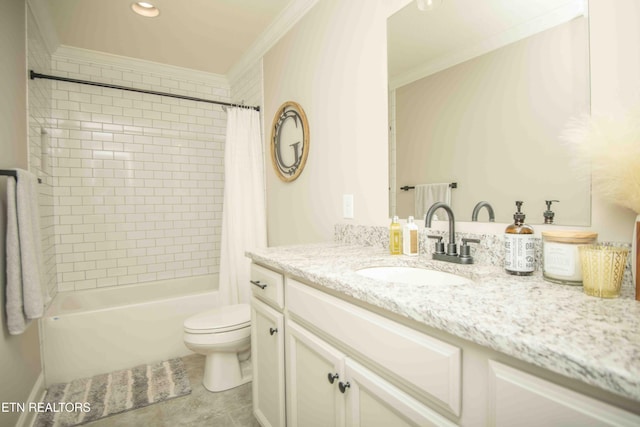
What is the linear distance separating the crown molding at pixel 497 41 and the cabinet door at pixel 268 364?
4.03ft

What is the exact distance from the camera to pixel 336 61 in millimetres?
1894

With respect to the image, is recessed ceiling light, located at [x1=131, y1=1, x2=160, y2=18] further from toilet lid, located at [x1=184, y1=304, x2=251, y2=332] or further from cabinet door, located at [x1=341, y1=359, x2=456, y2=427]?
cabinet door, located at [x1=341, y1=359, x2=456, y2=427]

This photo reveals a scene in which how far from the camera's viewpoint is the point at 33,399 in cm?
182

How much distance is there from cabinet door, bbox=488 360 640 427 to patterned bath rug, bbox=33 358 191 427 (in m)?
2.01

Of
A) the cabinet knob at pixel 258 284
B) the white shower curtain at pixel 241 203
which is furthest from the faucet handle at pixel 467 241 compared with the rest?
the white shower curtain at pixel 241 203

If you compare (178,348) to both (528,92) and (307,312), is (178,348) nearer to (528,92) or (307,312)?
(307,312)

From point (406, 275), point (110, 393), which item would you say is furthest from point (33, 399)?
point (406, 275)

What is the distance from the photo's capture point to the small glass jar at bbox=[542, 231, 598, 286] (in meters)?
0.81

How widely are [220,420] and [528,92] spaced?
2093mm

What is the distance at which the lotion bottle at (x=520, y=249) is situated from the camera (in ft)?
3.04

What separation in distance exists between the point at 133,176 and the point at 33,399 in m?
2.01

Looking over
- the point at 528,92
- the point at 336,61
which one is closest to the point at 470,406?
the point at 528,92

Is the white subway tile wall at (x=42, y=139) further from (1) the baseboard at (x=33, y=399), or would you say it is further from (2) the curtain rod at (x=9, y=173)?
(2) the curtain rod at (x=9, y=173)

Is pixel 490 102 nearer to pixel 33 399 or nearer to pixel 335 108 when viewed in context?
pixel 335 108
